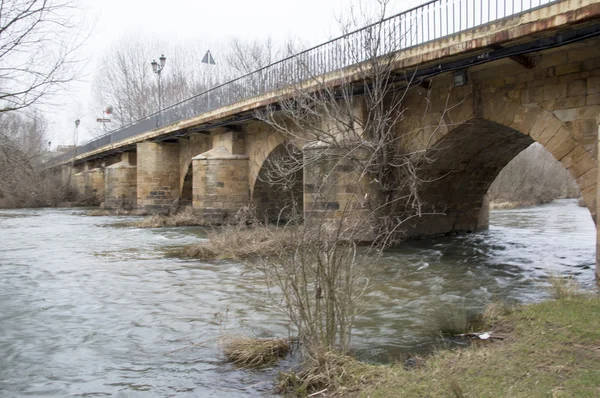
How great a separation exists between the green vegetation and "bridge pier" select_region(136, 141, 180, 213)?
2155 centimetres

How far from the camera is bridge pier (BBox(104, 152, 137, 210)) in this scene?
2964 cm

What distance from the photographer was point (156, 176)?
2503cm

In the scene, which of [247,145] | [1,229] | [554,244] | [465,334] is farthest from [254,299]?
[1,229]

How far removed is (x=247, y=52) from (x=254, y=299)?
35.1 meters

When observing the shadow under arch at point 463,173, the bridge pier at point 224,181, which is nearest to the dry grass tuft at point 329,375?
the shadow under arch at point 463,173

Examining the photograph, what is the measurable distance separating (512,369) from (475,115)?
720cm

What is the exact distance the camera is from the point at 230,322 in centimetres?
624

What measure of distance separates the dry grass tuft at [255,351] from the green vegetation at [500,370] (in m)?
0.58

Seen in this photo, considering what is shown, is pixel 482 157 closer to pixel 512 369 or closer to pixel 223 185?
pixel 223 185

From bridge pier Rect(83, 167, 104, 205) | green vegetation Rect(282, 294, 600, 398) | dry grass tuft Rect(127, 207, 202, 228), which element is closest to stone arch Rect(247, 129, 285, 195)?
dry grass tuft Rect(127, 207, 202, 228)

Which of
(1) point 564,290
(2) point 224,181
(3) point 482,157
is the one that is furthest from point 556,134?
(2) point 224,181

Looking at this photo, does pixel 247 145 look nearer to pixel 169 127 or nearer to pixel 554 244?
pixel 169 127

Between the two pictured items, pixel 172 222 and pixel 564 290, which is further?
pixel 172 222

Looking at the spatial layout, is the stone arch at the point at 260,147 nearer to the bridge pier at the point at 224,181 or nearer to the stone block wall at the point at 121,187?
the bridge pier at the point at 224,181
